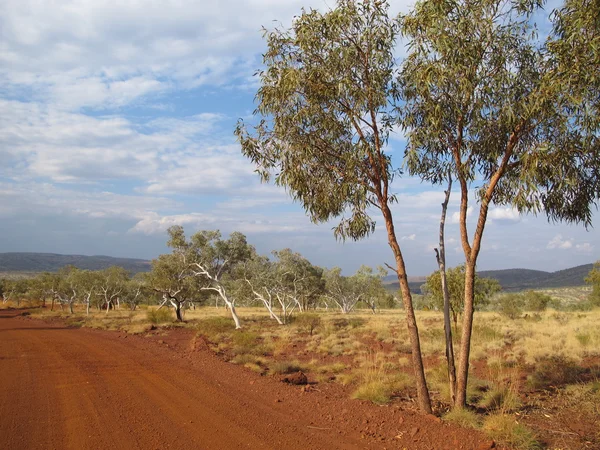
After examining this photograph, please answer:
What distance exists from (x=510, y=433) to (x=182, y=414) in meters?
5.51

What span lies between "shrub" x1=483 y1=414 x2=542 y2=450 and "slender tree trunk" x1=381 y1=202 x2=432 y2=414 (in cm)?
119

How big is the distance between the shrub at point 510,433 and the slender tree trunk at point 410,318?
3.92 ft

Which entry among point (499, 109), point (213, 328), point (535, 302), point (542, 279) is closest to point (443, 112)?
point (499, 109)

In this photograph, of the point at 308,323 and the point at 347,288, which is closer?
the point at 308,323

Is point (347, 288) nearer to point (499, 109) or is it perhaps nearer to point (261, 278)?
point (261, 278)

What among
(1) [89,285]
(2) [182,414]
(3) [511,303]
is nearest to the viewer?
(2) [182,414]

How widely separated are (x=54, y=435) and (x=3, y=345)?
1274 centimetres

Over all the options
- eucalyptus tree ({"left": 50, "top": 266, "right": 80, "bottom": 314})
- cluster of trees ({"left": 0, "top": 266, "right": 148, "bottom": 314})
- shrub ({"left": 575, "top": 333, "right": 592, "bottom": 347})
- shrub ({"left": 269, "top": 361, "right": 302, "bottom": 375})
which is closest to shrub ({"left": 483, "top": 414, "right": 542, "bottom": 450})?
shrub ({"left": 269, "top": 361, "right": 302, "bottom": 375})

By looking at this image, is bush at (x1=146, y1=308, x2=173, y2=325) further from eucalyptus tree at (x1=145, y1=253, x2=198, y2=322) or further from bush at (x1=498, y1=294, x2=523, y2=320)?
bush at (x1=498, y1=294, x2=523, y2=320)

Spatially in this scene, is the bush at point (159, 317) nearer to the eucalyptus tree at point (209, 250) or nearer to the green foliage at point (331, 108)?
the eucalyptus tree at point (209, 250)

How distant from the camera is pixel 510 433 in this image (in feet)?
21.9

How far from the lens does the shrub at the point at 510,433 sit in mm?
6457

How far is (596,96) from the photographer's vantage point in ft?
22.9

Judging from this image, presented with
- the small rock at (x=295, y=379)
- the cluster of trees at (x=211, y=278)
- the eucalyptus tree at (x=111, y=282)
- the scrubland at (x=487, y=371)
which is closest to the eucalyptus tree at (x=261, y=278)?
the cluster of trees at (x=211, y=278)
